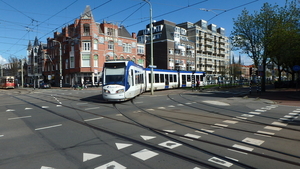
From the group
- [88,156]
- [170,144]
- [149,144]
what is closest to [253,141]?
[170,144]

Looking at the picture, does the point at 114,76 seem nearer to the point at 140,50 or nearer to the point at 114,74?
the point at 114,74

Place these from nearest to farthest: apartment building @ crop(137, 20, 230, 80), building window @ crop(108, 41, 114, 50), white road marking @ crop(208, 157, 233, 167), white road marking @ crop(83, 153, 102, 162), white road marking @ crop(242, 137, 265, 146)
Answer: white road marking @ crop(208, 157, 233, 167) → white road marking @ crop(83, 153, 102, 162) → white road marking @ crop(242, 137, 265, 146) → building window @ crop(108, 41, 114, 50) → apartment building @ crop(137, 20, 230, 80)

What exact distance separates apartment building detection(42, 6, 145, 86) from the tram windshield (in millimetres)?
30266

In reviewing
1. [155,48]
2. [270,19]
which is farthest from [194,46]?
[270,19]

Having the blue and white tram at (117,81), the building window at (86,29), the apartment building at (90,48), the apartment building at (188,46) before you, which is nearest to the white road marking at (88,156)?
the blue and white tram at (117,81)

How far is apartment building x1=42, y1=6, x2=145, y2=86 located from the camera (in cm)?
4741

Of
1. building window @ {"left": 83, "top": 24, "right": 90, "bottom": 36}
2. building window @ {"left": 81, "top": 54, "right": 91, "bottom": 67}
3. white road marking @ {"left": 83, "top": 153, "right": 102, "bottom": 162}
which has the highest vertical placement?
building window @ {"left": 83, "top": 24, "right": 90, "bottom": 36}

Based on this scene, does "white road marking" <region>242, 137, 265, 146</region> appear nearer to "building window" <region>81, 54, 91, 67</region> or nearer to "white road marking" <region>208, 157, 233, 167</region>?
"white road marking" <region>208, 157, 233, 167</region>

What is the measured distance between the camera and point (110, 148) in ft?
17.4

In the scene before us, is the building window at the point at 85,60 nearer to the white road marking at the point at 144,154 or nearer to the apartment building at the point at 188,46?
the apartment building at the point at 188,46

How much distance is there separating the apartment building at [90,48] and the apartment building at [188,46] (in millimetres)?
8433

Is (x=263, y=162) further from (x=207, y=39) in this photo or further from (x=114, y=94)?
(x=207, y=39)

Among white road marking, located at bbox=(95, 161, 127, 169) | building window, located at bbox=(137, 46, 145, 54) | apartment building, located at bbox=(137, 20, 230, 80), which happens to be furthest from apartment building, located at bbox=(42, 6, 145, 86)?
white road marking, located at bbox=(95, 161, 127, 169)

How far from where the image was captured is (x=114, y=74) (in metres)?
14.4
